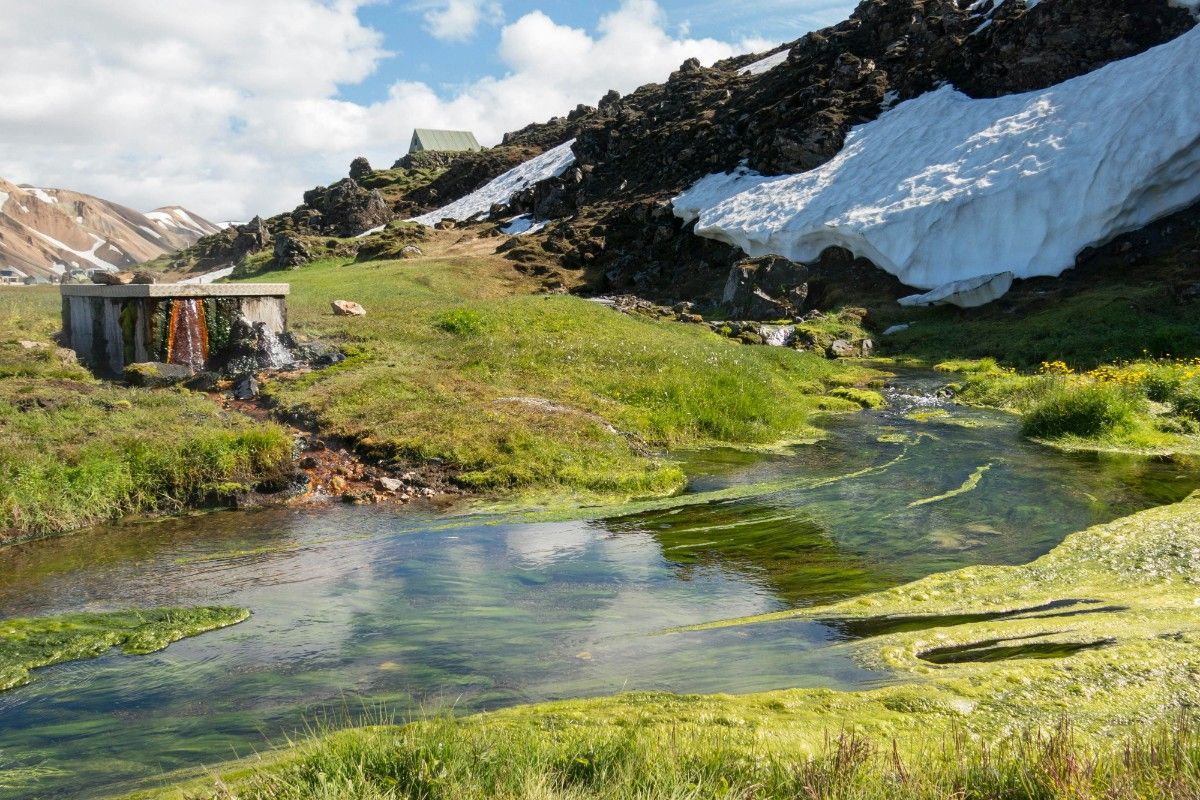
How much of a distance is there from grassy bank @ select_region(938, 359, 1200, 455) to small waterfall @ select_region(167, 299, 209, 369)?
18.4 meters

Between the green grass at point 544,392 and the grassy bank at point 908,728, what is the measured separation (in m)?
7.16

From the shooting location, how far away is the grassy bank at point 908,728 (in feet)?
14.9

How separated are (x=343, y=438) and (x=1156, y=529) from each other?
1238 cm

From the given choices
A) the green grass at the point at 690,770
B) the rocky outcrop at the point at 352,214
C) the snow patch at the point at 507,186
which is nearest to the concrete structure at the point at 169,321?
the green grass at the point at 690,770

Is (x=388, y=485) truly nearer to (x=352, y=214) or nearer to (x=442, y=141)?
(x=352, y=214)

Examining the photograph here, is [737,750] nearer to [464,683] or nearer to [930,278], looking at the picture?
[464,683]

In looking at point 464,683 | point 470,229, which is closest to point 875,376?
point 464,683

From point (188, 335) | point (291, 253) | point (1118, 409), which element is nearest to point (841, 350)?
point (1118, 409)

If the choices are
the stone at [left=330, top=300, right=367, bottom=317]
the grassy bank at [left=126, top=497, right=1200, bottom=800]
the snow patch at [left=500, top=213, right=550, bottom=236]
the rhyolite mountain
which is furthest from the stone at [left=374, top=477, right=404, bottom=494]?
the snow patch at [left=500, top=213, right=550, bottom=236]

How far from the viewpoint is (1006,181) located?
41938 millimetres

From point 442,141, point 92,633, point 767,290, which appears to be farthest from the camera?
point 442,141

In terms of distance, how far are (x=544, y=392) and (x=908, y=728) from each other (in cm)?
1429

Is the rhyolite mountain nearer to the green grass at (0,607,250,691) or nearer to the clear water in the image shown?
the clear water

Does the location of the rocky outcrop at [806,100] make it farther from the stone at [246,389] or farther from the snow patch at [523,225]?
the stone at [246,389]
